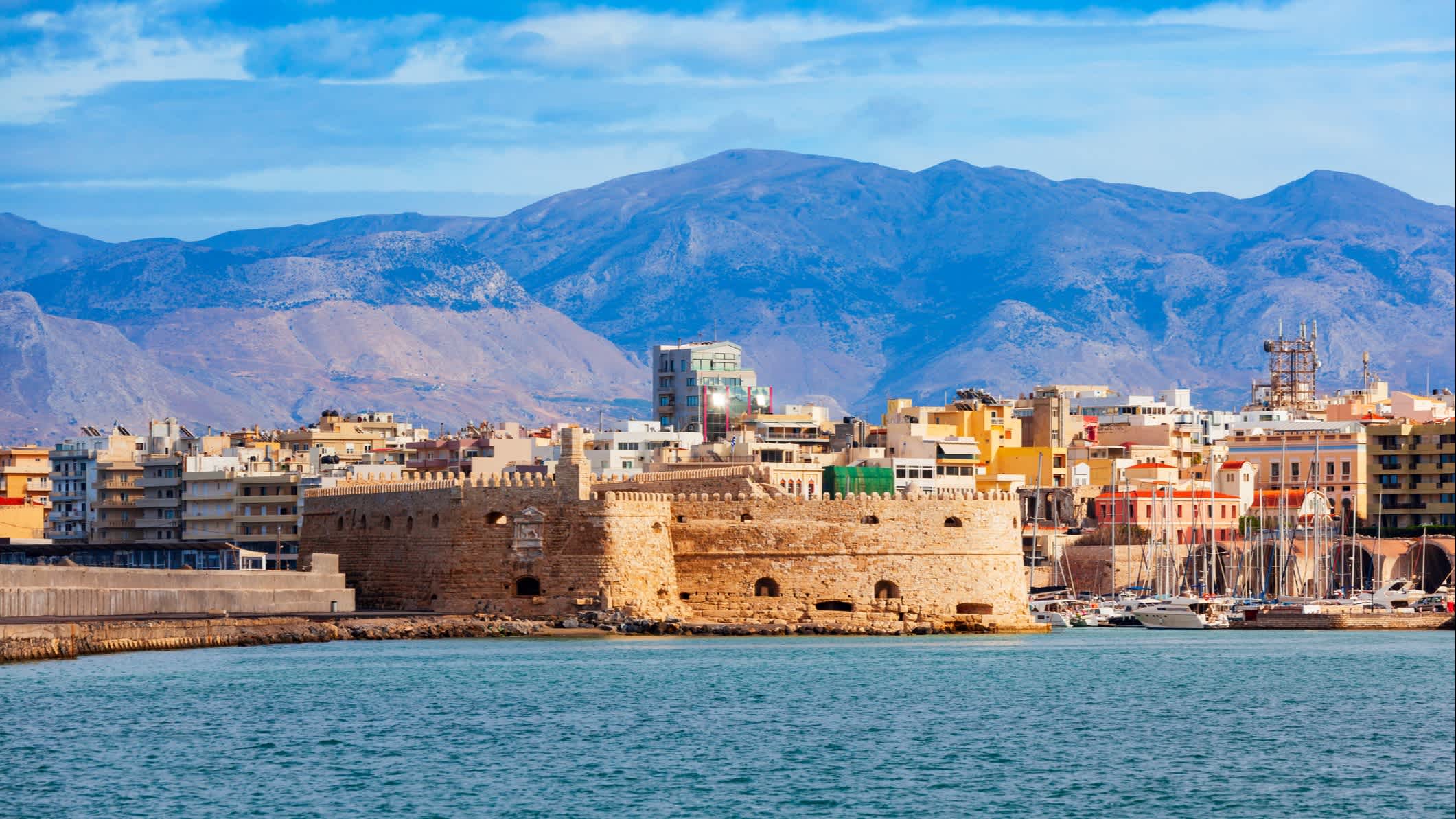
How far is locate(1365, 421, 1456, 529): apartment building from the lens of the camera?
10031 cm

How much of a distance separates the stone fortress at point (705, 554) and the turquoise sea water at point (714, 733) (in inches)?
79.8

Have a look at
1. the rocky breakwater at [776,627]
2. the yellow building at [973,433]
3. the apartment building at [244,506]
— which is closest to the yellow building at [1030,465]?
the yellow building at [973,433]

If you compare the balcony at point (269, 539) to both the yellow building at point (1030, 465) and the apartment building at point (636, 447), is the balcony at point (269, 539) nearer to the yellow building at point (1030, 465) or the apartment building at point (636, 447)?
the apartment building at point (636, 447)

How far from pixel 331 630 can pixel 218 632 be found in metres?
2.89

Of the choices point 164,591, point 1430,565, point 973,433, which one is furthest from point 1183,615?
point 164,591

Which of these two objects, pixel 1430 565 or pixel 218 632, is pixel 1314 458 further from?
pixel 218 632

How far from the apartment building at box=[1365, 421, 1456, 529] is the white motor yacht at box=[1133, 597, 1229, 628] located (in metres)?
22.4

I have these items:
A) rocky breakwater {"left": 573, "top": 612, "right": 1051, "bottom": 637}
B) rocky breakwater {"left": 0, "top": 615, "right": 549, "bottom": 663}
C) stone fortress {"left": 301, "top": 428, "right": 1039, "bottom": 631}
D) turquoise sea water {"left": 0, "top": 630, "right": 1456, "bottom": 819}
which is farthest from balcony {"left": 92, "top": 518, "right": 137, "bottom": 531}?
rocky breakwater {"left": 573, "top": 612, "right": 1051, "bottom": 637}

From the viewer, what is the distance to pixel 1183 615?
79938 millimetres

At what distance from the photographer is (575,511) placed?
61469 millimetres

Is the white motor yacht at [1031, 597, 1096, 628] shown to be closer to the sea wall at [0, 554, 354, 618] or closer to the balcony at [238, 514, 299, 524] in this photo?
the sea wall at [0, 554, 354, 618]

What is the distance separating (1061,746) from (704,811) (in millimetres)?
9558

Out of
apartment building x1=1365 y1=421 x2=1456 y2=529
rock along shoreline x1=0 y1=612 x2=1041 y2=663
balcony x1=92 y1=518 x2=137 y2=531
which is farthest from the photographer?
apartment building x1=1365 y1=421 x2=1456 y2=529

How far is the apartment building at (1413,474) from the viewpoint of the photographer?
3949 inches
